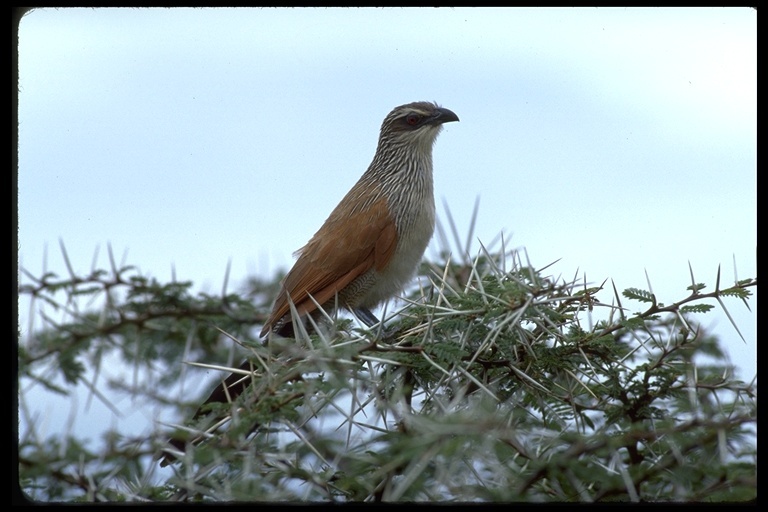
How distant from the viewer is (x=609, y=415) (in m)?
2.42

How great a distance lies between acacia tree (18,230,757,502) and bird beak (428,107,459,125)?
192 centimetres

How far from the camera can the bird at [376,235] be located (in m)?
3.93

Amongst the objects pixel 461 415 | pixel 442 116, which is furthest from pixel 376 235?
pixel 461 415

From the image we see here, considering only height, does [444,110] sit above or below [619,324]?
above

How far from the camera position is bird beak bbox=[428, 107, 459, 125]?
4668mm

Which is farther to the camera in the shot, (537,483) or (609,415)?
(609,415)

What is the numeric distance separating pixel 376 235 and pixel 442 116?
1.01m

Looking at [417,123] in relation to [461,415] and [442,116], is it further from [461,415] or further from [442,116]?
[461,415]

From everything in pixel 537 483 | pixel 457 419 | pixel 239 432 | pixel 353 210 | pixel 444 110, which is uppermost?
pixel 444 110
